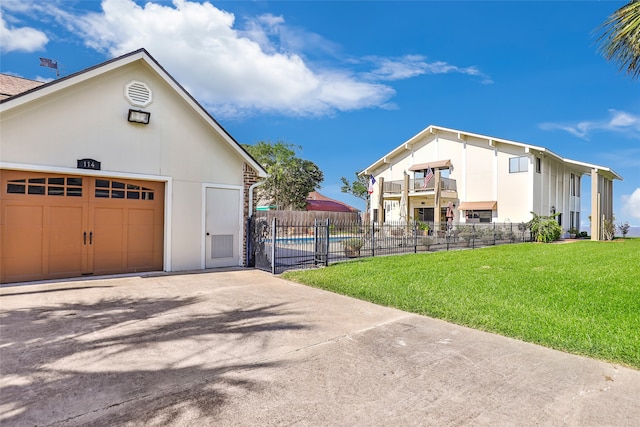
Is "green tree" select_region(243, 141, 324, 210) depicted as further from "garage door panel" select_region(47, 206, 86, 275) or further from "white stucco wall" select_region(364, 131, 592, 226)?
"garage door panel" select_region(47, 206, 86, 275)

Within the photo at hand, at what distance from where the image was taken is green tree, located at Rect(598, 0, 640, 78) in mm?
6968

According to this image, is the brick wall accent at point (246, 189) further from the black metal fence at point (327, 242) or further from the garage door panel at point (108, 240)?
the garage door panel at point (108, 240)

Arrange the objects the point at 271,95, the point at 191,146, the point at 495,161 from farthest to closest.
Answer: the point at 495,161
the point at 271,95
the point at 191,146

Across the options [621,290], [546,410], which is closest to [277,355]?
[546,410]

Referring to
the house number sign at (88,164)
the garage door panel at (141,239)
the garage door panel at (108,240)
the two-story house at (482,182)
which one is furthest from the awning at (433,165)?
the house number sign at (88,164)

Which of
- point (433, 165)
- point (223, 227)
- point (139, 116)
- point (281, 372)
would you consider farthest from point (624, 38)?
point (433, 165)

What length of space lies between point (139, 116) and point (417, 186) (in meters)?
22.5

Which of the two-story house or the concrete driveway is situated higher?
the two-story house

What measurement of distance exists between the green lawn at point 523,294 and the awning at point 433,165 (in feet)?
53.7

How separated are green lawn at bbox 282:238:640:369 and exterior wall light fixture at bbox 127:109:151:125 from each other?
5448 millimetres

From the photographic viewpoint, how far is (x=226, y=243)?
1035 centimetres

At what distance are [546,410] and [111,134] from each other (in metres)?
9.69

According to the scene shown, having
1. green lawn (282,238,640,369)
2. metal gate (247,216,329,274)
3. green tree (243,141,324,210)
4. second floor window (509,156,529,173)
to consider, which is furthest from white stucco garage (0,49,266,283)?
green tree (243,141,324,210)

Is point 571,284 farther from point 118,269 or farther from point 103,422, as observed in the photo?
point 118,269
